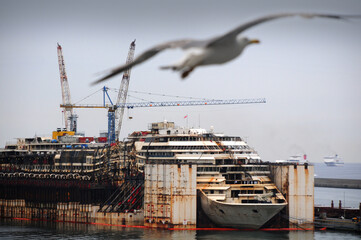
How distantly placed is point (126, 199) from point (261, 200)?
1789cm

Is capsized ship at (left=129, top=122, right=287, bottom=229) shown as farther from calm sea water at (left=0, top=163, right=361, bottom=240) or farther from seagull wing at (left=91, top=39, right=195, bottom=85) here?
seagull wing at (left=91, top=39, right=195, bottom=85)

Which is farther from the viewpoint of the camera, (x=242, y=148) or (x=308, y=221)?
(x=242, y=148)

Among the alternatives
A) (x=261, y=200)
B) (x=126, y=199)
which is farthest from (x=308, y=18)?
(x=126, y=199)

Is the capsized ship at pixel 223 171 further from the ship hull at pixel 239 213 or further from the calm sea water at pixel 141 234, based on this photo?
the calm sea water at pixel 141 234

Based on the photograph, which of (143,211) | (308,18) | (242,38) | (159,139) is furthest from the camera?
(159,139)

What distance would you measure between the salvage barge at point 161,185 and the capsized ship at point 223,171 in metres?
0.10

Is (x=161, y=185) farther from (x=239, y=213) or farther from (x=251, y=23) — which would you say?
(x=251, y=23)

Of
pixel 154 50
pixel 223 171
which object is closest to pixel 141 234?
pixel 223 171

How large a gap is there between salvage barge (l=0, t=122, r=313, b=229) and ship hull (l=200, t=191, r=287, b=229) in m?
0.10

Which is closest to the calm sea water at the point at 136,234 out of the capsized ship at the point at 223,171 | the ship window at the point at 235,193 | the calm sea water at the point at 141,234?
the calm sea water at the point at 141,234

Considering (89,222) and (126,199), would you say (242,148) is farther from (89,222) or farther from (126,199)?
(89,222)

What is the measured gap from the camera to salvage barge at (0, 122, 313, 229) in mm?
64750

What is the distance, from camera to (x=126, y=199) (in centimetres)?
7488

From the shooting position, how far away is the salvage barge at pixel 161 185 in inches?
2549
